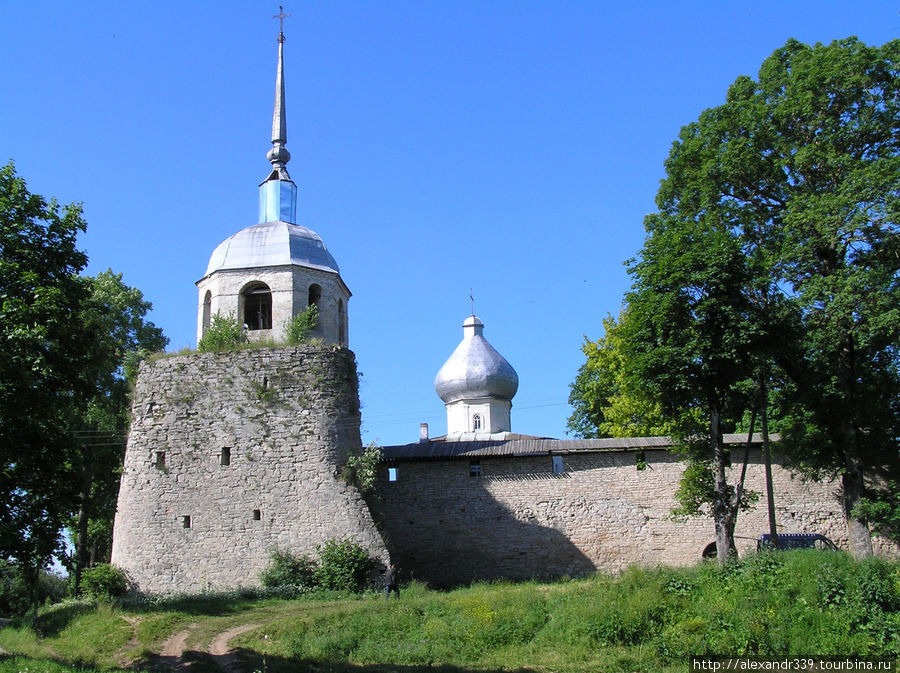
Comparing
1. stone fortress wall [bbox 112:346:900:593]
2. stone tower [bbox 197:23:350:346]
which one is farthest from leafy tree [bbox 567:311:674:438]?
stone tower [bbox 197:23:350:346]

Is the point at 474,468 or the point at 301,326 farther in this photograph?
the point at 474,468

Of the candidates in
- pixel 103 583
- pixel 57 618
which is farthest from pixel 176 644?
pixel 103 583

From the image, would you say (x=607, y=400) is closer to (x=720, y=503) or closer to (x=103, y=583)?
(x=720, y=503)

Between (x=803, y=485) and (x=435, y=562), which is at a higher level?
(x=803, y=485)

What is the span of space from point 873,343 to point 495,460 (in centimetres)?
918

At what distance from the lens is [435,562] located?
2141 centimetres

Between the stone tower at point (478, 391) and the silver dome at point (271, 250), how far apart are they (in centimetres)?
1083

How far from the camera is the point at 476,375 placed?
32.8 meters

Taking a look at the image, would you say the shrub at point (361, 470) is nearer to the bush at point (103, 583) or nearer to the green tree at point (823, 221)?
the bush at point (103, 583)

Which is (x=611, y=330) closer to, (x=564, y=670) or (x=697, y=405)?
(x=697, y=405)

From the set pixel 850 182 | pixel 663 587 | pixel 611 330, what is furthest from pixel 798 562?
pixel 611 330

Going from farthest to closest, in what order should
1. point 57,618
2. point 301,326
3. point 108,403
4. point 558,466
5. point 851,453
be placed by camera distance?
point 108,403
point 558,466
point 301,326
point 851,453
point 57,618

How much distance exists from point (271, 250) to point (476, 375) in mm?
12357

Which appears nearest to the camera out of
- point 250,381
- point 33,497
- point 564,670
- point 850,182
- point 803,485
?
point 564,670
